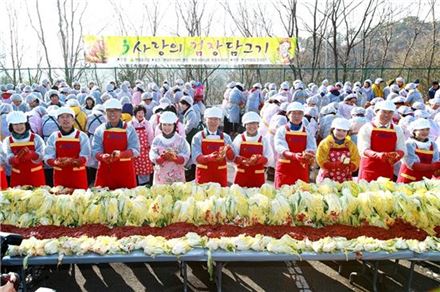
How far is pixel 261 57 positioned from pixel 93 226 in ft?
51.4

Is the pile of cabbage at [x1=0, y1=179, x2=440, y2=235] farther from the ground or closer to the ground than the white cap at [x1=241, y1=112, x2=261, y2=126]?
closer to the ground

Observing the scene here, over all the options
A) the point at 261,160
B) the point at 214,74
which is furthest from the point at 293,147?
the point at 214,74

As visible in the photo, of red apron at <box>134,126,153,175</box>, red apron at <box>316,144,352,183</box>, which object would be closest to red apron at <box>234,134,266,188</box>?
red apron at <box>316,144,352,183</box>

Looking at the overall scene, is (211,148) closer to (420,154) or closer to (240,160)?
(240,160)

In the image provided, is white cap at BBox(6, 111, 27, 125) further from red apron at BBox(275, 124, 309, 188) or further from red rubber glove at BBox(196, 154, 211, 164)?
red apron at BBox(275, 124, 309, 188)

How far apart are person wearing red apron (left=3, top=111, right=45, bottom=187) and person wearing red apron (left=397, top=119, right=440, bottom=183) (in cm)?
488

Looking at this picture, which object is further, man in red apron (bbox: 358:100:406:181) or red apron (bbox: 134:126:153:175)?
red apron (bbox: 134:126:153:175)

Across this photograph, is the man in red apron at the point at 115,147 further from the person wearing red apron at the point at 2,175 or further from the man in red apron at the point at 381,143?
the man in red apron at the point at 381,143

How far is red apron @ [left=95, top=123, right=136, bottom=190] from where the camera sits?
5.43m

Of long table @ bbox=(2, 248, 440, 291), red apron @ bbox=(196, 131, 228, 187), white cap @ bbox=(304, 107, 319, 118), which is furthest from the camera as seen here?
white cap @ bbox=(304, 107, 319, 118)

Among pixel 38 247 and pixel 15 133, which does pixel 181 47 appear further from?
pixel 38 247

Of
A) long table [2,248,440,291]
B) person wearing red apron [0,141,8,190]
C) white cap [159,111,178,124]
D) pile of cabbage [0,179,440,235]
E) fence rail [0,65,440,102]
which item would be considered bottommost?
long table [2,248,440,291]

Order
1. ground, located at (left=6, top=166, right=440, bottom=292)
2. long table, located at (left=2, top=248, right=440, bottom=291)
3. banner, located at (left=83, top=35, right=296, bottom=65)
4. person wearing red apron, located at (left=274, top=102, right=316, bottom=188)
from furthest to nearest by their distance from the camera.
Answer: banner, located at (left=83, top=35, right=296, bottom=65) → person wearing red apron, located at (left=274, top=102, right=316, bottom=188) → ground, located at (left=6, top=166, right=440, bottom=292) → long table, located at (left=2, top=248, right=440, bottom=291)

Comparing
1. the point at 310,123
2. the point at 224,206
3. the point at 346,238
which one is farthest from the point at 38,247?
the point at 310,123
